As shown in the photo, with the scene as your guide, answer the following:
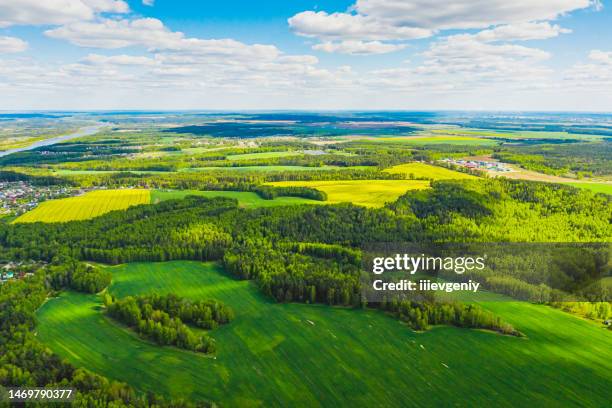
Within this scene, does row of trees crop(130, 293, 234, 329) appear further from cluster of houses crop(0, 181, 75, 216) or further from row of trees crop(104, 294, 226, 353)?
cluster of houses crop(0, 181, 75, 216)

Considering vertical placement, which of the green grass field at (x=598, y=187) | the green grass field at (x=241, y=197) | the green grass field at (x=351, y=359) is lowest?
the green grass field at (x=351, y=359)

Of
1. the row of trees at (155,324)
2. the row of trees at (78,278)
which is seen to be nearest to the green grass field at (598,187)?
the row of trees at (155,324)

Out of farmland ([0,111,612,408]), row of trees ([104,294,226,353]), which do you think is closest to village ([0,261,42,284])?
farmland ([0,111,612,408])

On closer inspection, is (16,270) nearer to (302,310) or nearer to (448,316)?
(302,310)

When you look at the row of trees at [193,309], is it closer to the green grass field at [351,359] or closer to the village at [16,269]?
the green grass field at [351,359]

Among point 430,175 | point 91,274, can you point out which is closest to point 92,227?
point 91,274

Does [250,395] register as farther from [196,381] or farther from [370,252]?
[370,252]

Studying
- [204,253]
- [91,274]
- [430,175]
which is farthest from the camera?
[430,175]
